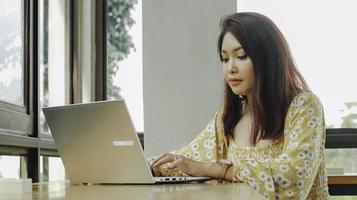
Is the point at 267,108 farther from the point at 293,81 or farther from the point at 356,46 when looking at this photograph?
the point at 356,46

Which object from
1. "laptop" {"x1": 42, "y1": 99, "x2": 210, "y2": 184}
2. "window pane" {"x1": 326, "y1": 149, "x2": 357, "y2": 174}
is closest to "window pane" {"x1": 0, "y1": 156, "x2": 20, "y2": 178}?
"laptop" {"x1": 42, "y1": 99, "x2": 210, "y2": 184}

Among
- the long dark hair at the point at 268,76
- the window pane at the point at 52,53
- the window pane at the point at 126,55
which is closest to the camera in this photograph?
the long dark hair at the point at 268,76

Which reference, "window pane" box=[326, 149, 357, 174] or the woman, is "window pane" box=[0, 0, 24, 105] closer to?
the woman

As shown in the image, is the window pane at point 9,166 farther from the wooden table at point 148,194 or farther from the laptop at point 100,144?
the wooden table at point 148,194

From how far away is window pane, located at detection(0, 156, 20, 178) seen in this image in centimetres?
222

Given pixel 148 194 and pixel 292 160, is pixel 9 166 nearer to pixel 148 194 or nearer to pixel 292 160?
pixel 292 160

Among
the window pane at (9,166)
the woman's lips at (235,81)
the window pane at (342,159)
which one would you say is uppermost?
the woman's lips at (235,81)

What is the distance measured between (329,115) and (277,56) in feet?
4.35

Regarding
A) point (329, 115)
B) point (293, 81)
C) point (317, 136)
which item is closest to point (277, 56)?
point (293, 81)

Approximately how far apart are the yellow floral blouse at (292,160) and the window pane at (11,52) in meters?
0.75

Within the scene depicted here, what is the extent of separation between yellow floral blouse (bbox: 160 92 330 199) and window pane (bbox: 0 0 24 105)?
75 cm

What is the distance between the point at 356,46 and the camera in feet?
10.6

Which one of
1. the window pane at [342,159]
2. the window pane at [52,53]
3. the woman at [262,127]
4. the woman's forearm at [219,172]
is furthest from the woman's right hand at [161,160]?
the window pane at [342,159]

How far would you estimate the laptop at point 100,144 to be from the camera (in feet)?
4.91
